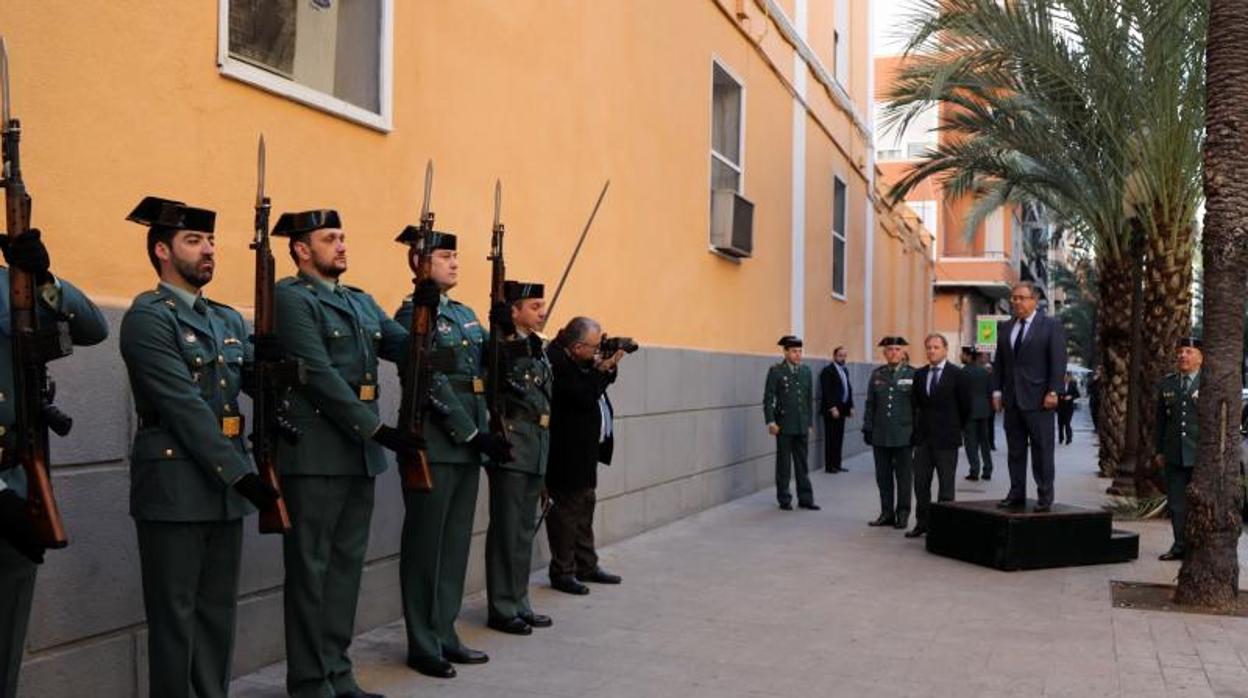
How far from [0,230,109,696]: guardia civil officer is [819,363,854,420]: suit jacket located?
13139mm

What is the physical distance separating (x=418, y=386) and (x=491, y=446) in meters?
0.55

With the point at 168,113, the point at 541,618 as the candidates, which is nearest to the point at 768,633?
the point at 541,618

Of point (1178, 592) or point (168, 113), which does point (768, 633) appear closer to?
point (1178, 592)

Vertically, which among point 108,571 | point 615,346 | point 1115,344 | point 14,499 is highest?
point 1115,344

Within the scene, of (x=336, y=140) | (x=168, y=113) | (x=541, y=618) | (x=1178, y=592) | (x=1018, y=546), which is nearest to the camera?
(x=168, y=113)

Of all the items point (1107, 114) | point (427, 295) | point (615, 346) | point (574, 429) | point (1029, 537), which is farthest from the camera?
point (1107, 114)

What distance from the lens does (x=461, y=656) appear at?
236 inches

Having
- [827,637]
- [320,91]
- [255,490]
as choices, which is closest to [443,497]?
[255,490]

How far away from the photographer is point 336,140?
20.6 feet

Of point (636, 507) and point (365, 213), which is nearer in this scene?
point (365, 213)

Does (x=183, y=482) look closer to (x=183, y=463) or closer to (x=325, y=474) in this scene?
(x=183, y=463)

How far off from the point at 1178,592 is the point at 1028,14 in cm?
720

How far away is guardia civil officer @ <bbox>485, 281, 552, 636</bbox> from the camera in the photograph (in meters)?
6.62

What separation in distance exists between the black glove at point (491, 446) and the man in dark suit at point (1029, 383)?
494 cm
